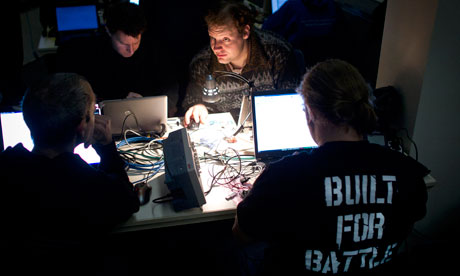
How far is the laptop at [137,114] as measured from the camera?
194 centimetres

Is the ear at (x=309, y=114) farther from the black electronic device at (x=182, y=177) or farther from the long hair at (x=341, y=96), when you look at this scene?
the black electronic device at (x=182, y=177)

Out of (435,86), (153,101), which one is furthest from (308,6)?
(153,101)

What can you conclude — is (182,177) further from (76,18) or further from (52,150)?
(76,18)

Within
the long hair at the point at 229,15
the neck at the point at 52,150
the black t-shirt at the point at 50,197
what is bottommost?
the black t-shirt at the point at 50,197

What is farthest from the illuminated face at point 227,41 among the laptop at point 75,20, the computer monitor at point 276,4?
the computer monitor at point 276,4

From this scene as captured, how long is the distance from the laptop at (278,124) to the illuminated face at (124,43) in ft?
3.70

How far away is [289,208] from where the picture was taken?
1.08 m

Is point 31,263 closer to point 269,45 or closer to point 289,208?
point 289,208

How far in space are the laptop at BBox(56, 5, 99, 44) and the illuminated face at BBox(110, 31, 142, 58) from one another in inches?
60.8

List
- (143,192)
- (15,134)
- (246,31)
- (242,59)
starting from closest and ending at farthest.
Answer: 1. (143,192)
2. (15,134)
3. (246,31)
4. (242,59)

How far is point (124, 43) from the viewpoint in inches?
94.1

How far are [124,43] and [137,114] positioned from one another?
2.21ft

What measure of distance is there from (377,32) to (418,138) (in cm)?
216

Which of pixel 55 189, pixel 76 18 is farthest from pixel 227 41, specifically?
pixel 76 18
